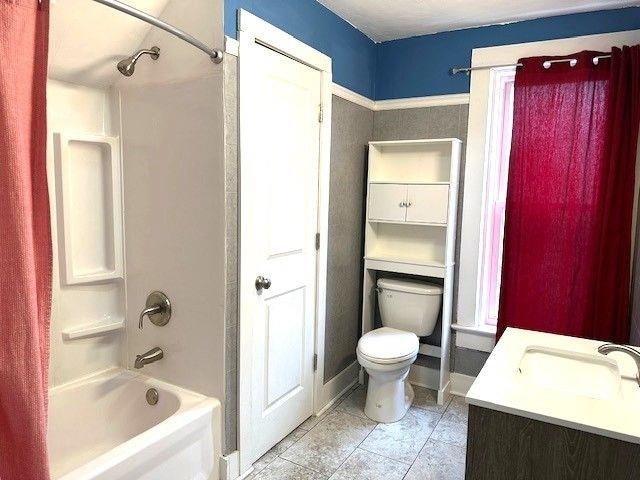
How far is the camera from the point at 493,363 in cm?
145

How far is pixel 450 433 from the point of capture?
94.7 inches

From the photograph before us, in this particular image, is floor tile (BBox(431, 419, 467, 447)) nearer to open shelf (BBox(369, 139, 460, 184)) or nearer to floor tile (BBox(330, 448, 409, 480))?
floor tile (BBox(330, 448, 409, 480))

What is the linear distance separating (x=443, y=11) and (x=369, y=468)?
95.7 inches

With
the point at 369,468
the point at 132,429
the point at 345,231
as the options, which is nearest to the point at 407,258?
the point at 345,231

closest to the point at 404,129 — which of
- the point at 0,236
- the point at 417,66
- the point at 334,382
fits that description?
the point at 417,66

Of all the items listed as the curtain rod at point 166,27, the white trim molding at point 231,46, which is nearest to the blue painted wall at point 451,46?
the white trim molding at point 231,46

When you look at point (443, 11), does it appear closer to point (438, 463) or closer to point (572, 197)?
point (572, 197)

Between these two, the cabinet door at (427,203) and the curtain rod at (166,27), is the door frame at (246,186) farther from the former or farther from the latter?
the cabinet door at (427,203)

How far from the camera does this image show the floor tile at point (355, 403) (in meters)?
2.63

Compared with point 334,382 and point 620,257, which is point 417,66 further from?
point 334,382

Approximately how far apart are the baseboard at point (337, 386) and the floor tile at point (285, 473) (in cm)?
49

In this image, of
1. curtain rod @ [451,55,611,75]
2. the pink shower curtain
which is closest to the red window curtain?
curtain rod @ [451,55,611,75]

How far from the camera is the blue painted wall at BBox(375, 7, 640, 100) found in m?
2.33

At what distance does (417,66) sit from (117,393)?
2.58m
